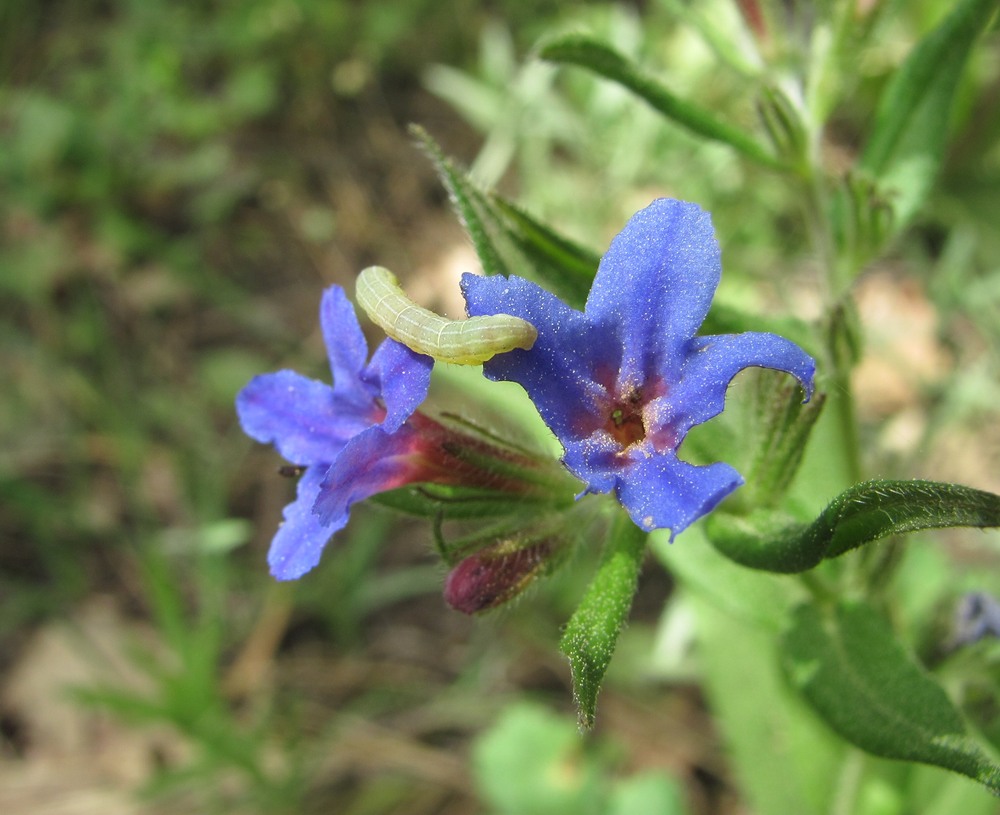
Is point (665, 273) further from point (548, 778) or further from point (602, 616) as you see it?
point (548, 778)

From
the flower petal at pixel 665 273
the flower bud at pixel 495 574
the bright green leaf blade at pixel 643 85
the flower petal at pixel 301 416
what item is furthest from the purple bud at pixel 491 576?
the bright green leaf blade at pixel 643 85

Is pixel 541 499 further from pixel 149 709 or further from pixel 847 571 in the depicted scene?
pixel 149 709

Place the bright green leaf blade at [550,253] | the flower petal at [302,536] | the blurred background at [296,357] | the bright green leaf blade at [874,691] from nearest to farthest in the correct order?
1. the flower petal at [302,536]
2. the bright green leaf blade at [874,691]
3. the bright green leaf blade at [550,253]
4. the blurred background at [296,357]

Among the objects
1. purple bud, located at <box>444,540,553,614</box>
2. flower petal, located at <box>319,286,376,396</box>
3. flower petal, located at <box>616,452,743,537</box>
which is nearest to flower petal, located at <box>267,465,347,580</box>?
flower petal, located at <box>319,286,376,396</box>

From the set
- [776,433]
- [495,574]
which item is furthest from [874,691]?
[495,574]

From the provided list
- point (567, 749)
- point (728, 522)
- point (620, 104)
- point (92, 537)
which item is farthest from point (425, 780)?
point (620, 104)

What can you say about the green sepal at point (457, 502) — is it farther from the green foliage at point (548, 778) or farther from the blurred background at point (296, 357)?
the green foliage at point (548, 778)

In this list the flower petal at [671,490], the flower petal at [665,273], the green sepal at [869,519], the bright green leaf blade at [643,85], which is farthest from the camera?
the bright green leaf blade at [643,85]
